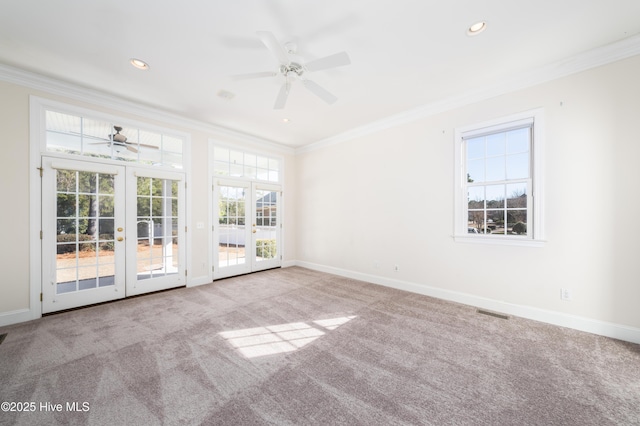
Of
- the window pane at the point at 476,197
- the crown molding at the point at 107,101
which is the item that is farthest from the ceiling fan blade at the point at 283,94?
the window pane at the point at 476,197

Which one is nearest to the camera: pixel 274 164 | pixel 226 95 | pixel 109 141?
pixel 226 95

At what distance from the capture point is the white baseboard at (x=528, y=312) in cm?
250

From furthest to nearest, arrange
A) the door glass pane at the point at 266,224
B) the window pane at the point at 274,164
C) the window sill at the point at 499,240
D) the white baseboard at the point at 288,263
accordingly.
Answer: the white baseboard at the point at 288,263
the window pane at the point at 274,164
the door glass pane at the point at 266,224
the window sill at the point at 499,240

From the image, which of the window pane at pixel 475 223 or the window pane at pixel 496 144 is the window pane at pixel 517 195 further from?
the window pane at pixel 496 144

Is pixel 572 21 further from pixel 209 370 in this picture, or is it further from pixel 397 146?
pixel 209 370

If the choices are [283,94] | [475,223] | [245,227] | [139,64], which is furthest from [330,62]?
[245,227]

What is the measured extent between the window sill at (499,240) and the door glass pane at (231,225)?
407cm

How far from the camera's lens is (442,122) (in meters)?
3.72

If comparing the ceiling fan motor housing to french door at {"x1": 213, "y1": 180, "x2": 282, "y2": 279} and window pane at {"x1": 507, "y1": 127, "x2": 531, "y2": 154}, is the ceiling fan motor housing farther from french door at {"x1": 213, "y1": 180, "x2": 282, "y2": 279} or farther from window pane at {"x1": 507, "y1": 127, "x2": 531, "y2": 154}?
window pane at {"x1": 507, "y1": 127, "x2": 531, "y2": 154}

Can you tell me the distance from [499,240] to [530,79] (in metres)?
2.06

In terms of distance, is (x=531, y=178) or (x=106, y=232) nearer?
(x=531, y=178)

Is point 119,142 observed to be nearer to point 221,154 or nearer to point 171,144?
point 171,144

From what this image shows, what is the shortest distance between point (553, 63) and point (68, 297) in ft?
22.3

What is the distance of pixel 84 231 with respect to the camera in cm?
339
